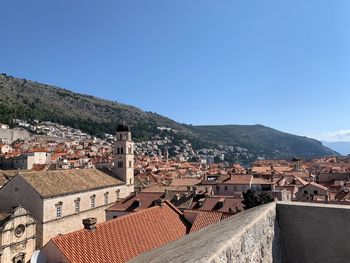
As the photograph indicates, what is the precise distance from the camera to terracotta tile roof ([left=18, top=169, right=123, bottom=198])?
105ft

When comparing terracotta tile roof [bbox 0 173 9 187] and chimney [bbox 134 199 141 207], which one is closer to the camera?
chimney [bbox 134 199 141 207]

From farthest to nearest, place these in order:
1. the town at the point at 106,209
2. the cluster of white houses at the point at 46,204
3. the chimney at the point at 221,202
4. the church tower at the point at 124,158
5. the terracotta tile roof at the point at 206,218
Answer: the church tower at the point at 124,158
the chimney at the point at 221,202
the cluster of white houses at the point at 46,204
the terracotta tile roof at the point at 206,218
the town at the point at 106,209

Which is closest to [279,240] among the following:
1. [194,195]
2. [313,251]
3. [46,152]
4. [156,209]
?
[313,251]

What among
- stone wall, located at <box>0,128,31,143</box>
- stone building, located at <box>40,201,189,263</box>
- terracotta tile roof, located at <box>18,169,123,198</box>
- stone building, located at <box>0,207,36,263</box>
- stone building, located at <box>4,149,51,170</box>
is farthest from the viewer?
stone wall, located at <box>0,128,31,143</box>

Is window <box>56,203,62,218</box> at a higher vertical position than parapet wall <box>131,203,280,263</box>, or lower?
lower

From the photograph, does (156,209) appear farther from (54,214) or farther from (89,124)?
(89,124)

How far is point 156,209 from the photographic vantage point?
74.2ft

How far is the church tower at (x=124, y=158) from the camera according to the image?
48312 millimetres

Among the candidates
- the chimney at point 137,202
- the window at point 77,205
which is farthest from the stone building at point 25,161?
the chimney at point 137,202

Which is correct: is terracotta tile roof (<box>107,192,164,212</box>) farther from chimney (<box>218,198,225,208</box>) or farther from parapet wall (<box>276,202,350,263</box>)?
parapet wall (<box>276,202,350,263</box>)

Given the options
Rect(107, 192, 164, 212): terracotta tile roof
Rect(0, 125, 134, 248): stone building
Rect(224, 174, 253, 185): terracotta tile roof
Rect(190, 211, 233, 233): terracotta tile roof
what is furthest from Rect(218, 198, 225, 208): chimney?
Rect(224, 174, 253, 185): terracotta tile roof

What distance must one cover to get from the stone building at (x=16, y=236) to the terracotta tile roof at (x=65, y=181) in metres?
3.37

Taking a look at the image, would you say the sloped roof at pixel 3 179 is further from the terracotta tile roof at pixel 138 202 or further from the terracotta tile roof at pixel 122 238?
the terracotta tile roof at pixel 122 238

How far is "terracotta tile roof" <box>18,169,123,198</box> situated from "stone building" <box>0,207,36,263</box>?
337 cm
